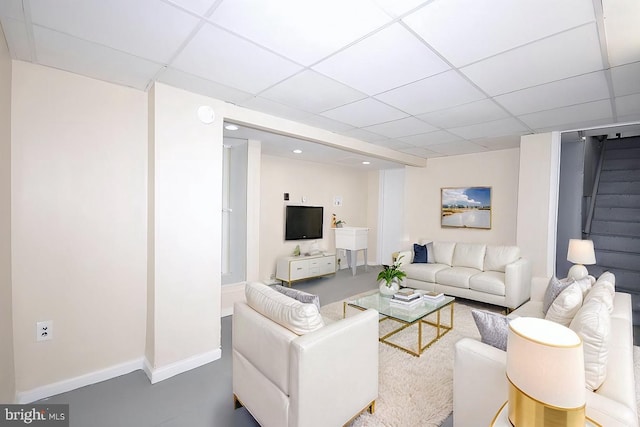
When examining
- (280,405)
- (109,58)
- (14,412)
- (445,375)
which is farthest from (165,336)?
(445,375)

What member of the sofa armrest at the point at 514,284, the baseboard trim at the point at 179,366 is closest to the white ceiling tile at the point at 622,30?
the sofa armrest at the point at 514,284

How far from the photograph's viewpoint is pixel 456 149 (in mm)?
4852

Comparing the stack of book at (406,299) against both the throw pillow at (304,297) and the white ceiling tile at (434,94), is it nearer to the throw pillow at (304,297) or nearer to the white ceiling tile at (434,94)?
the throw pillow at (304,297)

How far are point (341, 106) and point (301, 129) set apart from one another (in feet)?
2.55

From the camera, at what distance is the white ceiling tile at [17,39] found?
161 cm

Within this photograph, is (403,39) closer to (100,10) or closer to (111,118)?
(100,10)

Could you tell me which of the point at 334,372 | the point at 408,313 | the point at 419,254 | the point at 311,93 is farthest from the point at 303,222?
the point at 334,372

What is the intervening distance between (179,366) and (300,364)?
1.60 meters

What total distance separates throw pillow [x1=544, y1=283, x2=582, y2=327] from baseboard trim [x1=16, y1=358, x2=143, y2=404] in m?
3.32

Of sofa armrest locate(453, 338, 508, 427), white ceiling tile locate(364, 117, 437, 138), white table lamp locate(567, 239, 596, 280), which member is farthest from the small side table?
white ceiling tile locate(364, 117, 437, 138)

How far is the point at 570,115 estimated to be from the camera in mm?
3096

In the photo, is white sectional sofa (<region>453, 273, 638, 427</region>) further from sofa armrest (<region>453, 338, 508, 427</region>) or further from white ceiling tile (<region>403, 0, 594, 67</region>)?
white ceiling tile (<region>403, 0, 594, 67</region>)

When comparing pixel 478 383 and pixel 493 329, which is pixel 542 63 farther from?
pixel 478 383

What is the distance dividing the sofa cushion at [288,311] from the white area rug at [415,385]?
0.83 meters
